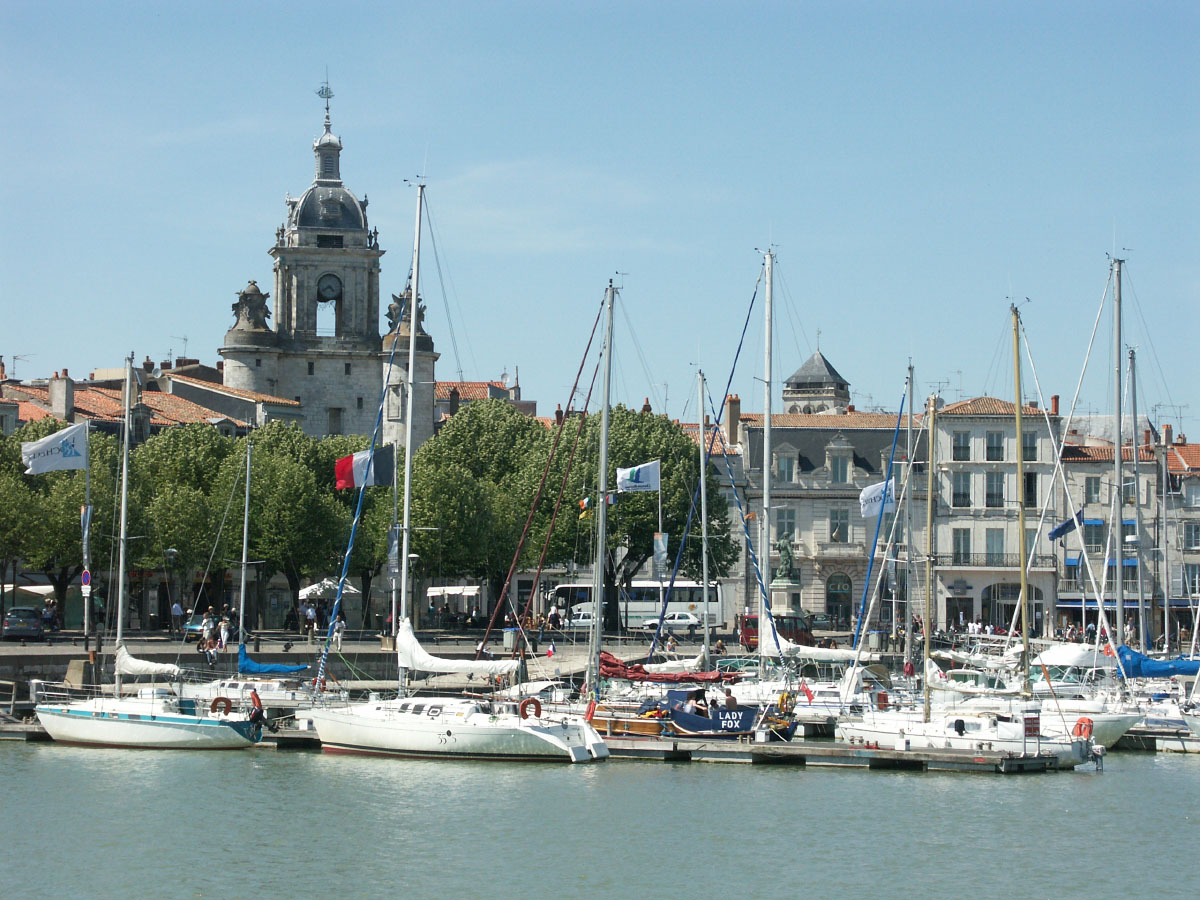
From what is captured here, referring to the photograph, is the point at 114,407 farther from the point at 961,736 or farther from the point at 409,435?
the point at 961,736

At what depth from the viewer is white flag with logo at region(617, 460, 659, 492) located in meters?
49.2

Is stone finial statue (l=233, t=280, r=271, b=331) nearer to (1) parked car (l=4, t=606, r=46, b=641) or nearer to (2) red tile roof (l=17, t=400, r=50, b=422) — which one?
(2) red tile roof (l=17, t=400, r=50, b=422)

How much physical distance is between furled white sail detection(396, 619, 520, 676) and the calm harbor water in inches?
122

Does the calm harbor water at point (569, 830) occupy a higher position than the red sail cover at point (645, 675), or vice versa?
the red sail cover at point (645, 675)

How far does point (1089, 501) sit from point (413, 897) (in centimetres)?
6240

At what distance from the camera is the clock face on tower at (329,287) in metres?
106

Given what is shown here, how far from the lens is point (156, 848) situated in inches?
1261

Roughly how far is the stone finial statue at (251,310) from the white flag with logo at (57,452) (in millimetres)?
53091

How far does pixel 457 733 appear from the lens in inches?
1574

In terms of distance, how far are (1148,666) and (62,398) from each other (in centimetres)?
5420

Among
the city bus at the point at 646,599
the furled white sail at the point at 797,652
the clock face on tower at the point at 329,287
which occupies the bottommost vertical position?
the furled white sail at the point at 797,652

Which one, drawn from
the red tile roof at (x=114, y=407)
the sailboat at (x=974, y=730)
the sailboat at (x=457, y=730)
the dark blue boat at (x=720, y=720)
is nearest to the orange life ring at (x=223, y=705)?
the sailboat at (x=457, y=730)

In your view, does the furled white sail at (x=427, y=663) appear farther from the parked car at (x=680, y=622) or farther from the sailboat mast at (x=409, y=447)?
the parked car at (x=680, y=622)

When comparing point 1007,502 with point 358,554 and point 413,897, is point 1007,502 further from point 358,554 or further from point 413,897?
point 413,897
